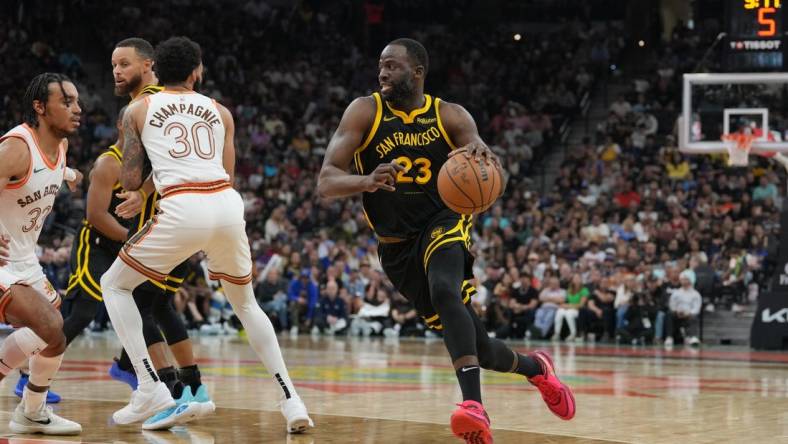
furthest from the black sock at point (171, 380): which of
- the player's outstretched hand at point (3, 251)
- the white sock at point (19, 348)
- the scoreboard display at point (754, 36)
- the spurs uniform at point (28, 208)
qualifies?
the scoreboard display at point (754, 36)

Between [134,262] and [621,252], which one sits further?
[621,252]

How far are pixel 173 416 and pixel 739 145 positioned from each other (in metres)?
12.0

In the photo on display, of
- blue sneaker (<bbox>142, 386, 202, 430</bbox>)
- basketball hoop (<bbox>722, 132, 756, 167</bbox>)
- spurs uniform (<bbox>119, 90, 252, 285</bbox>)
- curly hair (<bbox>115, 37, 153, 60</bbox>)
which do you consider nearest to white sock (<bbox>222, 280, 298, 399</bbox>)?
spurs uniform (<bbox>119, 90, 252, 285</bbox>)

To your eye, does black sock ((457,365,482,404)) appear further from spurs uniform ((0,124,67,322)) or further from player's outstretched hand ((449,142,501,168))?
spurs uniform ((0,124,67,322))

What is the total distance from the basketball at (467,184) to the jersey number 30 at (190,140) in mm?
1245

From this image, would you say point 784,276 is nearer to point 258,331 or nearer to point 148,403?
point 258,331

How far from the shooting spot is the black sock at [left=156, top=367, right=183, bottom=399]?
6836 mm

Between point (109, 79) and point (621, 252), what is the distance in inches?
536

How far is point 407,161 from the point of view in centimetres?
617

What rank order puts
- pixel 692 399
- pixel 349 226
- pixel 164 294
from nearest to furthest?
pixel 164 294 → pixel 692 399 → pixel 349 226

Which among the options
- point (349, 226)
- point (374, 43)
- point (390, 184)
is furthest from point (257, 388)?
point (374, 43)

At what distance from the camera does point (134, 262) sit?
237 inches

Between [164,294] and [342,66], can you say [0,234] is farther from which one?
[342,66]

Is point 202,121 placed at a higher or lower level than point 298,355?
higher
